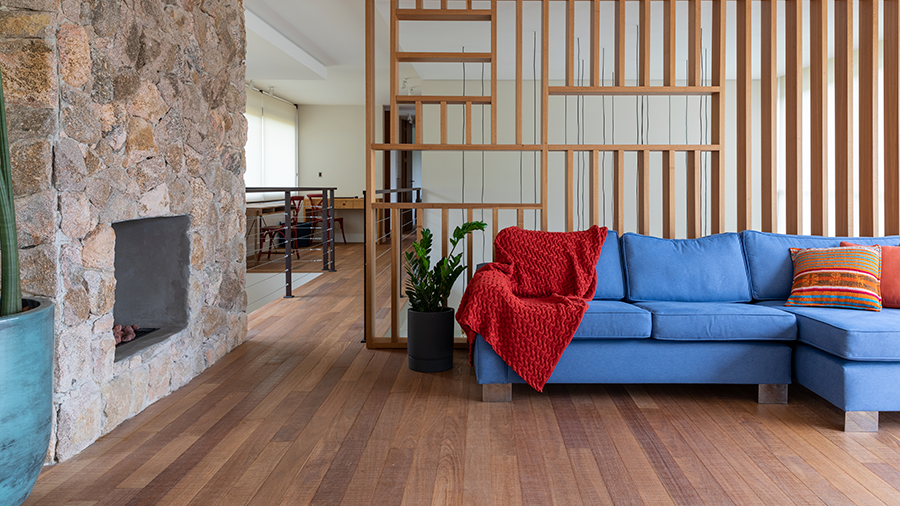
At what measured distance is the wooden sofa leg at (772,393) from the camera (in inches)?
108

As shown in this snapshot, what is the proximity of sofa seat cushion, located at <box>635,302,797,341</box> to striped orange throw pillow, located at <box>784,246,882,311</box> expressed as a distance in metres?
0.31

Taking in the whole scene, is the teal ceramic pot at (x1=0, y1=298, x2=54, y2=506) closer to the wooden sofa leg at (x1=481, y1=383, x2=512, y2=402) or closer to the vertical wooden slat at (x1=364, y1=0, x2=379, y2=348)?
the wooden sofa leg at (x1=481, y1=383, x2=512, y2=402)

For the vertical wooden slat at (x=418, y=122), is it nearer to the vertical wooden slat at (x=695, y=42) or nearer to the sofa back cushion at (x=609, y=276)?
the sofa back cushion at (x=609, y=276)

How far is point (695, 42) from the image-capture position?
357 centimetres

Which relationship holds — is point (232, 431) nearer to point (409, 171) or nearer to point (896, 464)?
point (896, 464)

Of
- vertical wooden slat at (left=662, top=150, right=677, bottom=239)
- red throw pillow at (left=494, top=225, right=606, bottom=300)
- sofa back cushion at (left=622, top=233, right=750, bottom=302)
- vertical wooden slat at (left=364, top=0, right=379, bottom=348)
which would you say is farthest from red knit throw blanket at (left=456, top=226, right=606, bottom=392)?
vertical wooden slat at (left=364, top=0, right=379, bottom=348)

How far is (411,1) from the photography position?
442cm

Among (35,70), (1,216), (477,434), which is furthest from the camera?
(477,434)

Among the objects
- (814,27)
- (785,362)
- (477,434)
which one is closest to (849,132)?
(814,27)

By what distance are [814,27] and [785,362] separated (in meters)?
2.12

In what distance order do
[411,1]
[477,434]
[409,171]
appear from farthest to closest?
[409,171] → [411,1] → [477,434]

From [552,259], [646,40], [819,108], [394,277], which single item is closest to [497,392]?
[552,259]

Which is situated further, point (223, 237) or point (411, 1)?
point (411, 1)

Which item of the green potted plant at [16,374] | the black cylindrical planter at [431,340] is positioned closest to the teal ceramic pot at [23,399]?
the green potted plant at [16,374]
